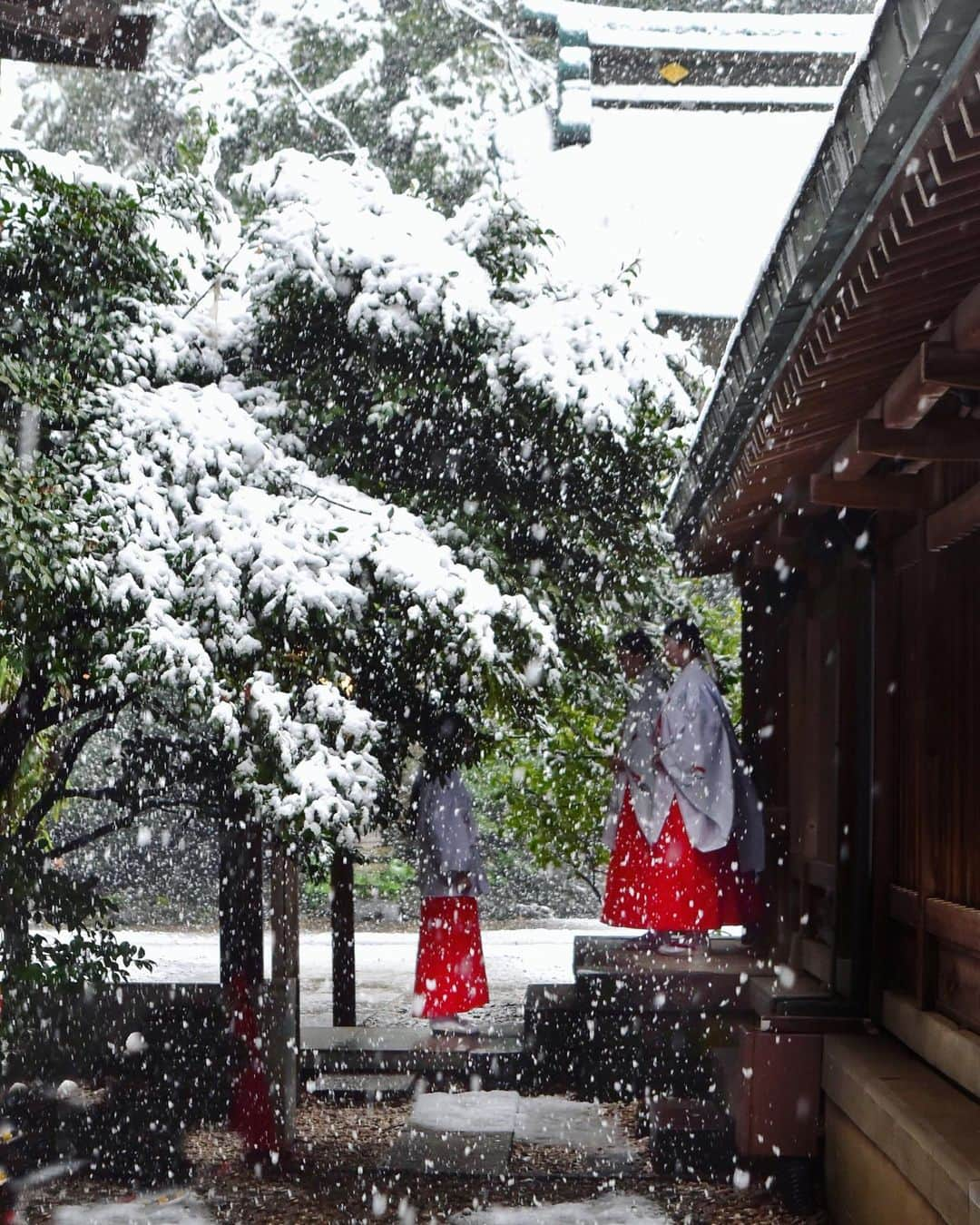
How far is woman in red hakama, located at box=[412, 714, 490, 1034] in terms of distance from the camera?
28.3 ft

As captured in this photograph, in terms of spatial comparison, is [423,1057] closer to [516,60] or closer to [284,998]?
[284,998]

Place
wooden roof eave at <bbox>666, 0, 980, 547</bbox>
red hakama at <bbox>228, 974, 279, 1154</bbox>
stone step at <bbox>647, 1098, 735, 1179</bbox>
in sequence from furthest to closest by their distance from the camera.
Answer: red hakama at <bbox>228, 974, 279, 1154</bbox> → stone step at <bbox>647, 1098, 735, 1179</bbox> → wooden roof eave at <bbox>666, 0, 980, 547</bbox>

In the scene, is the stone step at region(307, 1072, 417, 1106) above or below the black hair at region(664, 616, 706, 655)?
below

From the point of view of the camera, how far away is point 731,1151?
638 cm

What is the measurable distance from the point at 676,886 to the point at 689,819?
1.17 ft

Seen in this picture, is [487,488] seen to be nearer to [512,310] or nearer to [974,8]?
[512,310]

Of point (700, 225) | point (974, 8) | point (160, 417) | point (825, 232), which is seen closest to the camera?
point (974, 8)

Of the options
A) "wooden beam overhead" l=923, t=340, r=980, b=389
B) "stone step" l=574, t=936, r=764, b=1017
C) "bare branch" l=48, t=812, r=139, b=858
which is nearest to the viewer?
"wooden beam overhead" l=923, t=340, r=980, b=389

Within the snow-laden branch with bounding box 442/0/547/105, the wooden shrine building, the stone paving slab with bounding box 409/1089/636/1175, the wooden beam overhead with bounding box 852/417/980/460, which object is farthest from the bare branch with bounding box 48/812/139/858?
the snow-laden branch with bounding box 442/0/547/105

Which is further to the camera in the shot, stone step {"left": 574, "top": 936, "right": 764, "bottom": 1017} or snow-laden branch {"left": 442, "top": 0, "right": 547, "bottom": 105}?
snow-laden branch {"left": 442, "top": 0, "right": 547, "bottom": 105}

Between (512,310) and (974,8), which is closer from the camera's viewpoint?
→ (974,8)

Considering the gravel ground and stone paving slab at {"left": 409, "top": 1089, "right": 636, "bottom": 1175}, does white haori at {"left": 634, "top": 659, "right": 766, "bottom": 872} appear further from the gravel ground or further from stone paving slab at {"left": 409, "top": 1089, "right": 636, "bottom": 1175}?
the gravel ground

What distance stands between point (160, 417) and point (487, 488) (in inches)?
77.6

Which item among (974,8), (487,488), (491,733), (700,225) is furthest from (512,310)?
(700,225)
